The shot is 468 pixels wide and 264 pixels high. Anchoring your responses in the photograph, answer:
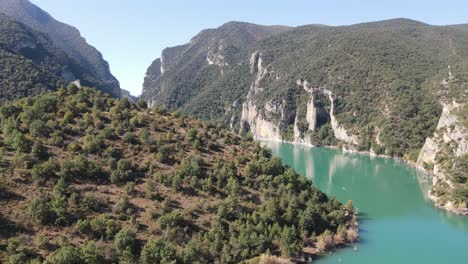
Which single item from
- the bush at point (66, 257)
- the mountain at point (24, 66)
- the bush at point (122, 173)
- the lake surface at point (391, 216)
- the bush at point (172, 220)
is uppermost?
the mountain at point (24, 66)

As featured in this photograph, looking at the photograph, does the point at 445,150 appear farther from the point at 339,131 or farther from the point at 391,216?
the point at 339,131

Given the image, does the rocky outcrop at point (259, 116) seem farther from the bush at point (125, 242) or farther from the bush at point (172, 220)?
the bush at point (125, 242)

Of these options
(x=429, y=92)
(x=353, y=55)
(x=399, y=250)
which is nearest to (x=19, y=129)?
(x=399, y=250)

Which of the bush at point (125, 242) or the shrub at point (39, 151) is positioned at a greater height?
the shrub at point (39, 151)

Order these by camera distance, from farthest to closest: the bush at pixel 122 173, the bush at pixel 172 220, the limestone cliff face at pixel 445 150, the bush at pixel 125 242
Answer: the limestone cliff face at pixel 445 150, the bush at pixel 122 173, the bush at pixel 172 220, the bush at pixel 125 242

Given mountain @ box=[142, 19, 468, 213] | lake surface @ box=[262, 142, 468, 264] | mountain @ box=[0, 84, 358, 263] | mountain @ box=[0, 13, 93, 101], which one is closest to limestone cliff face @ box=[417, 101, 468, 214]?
mountain @ box=[142, 19, 468, 213]

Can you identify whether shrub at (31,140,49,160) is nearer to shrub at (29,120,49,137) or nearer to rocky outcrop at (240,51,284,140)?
shrub at (29,120,49,137)

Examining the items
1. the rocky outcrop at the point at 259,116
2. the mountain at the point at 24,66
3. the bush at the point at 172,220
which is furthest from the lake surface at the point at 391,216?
the rocky outcrop at the point at 259,116
